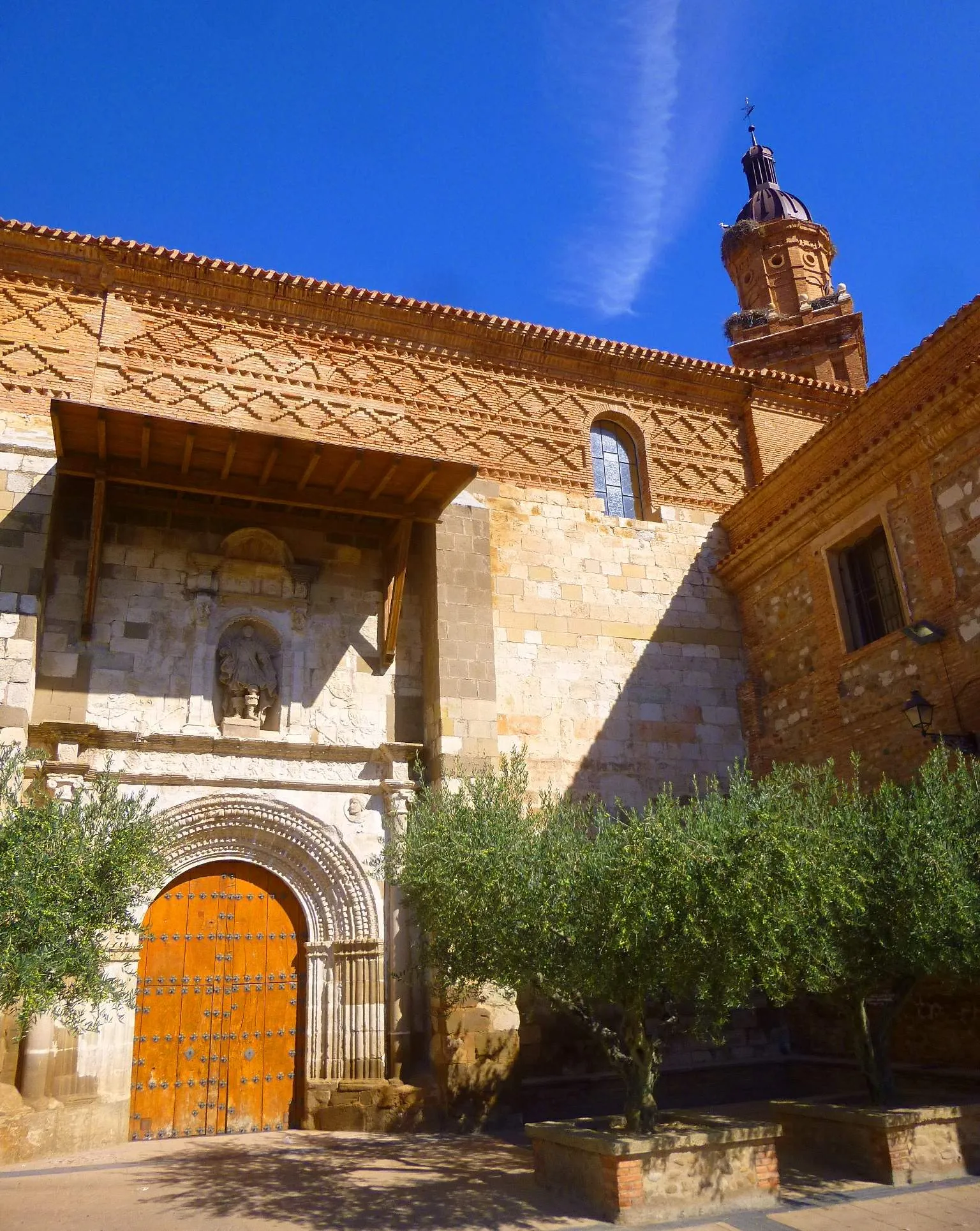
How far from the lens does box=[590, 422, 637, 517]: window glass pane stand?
42.9 ft

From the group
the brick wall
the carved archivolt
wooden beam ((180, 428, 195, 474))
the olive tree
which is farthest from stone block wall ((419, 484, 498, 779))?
the brick wall

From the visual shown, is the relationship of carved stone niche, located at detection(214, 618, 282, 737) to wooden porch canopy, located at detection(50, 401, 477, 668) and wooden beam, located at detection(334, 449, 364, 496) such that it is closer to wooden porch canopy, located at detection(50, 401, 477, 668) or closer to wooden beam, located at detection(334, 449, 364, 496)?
wooden porch canopy, located at detection(50, 401, 477, 668)

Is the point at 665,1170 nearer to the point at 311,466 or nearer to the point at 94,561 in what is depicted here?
the point at 311,466

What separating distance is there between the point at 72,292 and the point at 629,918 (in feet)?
30.5

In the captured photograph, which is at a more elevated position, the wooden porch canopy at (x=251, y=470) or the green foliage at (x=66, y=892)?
the wooden porch canopy at (x=251, y=470)

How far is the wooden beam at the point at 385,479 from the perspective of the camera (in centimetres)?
1021

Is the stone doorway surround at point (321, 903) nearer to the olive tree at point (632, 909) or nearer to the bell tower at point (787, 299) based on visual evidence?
the olive tree at point (632, 909)

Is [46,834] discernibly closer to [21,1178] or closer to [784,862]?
[21,1178]

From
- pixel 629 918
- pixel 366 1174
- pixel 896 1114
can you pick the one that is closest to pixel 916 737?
pixel 896 1114

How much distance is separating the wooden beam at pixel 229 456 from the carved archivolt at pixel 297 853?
326 cm

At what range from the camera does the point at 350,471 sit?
10.3m

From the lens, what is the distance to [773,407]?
1432 centimetres

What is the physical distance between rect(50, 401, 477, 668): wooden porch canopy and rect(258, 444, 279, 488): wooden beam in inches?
0.5

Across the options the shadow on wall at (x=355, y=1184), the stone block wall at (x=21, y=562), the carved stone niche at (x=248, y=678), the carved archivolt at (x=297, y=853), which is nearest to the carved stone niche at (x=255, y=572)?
the carved stone niche at (x=248, y=678)
